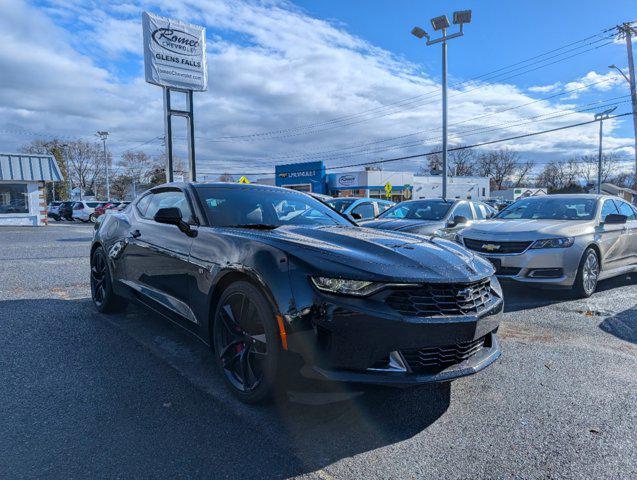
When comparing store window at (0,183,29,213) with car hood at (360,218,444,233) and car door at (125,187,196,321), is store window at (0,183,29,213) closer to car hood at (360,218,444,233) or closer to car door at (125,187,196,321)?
car hood at (360,218,444,233)

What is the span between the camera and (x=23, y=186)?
82.1 ft

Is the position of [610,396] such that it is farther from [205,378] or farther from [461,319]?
[205,378]

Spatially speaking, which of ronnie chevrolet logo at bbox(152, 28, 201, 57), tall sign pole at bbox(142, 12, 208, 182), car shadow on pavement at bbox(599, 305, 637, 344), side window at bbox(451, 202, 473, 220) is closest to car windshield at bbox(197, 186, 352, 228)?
car shadow on pavement at bbox(599, 305, 637, 344)

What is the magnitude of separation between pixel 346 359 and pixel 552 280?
176 inches

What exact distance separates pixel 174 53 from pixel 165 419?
1804cm

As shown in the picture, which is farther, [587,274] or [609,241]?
[609,241]

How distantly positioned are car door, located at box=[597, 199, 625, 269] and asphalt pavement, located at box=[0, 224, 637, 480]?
2645mm

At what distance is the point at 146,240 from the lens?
14.1ft

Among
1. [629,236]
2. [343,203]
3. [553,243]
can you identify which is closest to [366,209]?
[343,203]

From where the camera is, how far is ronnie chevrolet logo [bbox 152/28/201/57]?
17641mm

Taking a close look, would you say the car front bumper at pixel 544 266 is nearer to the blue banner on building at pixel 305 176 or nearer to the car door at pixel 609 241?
the car door at pixel 609 241

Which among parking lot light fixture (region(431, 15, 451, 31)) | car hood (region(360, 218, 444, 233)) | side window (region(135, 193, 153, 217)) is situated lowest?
car hood (region(360, 218, 444, 233))

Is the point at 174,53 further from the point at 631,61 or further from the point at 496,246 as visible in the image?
the point at 631,61

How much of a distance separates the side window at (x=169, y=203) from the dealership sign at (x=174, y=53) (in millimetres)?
14511
